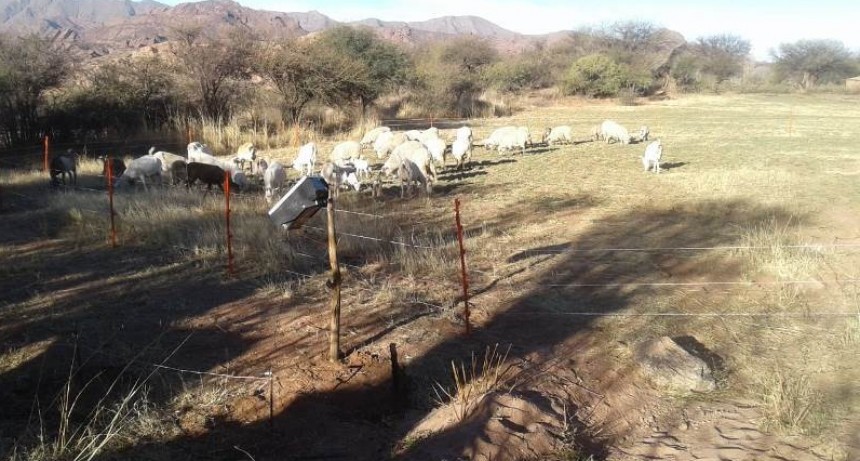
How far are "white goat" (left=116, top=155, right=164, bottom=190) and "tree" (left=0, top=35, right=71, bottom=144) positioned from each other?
9.02m

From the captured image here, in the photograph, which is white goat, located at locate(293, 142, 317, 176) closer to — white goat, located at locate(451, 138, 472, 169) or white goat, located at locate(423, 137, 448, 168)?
white goat, located at locate(423, 137, 448, 168)

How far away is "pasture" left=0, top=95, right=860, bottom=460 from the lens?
15.2ft

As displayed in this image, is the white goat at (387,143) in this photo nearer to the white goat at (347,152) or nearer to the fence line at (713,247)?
the white goat at (347,152)

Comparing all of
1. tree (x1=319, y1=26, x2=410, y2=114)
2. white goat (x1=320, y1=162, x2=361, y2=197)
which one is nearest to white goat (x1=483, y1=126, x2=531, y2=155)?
white goat (x1=320, y1=162, x2=361, y2=197)

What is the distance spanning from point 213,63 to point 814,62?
5143 cm

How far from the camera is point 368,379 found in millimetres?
5449

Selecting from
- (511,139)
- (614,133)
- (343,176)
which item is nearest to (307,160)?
(343,176)

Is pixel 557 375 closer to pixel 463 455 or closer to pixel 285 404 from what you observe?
pixel 463 455

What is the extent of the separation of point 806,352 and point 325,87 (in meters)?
21.1

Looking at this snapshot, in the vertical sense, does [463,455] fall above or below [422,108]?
below

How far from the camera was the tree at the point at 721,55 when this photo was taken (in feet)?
188

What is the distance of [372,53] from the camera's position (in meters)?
33.8

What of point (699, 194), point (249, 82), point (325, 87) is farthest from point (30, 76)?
point (699, 194)

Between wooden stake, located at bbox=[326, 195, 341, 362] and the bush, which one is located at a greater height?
the bush
